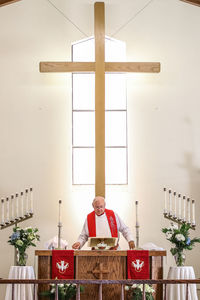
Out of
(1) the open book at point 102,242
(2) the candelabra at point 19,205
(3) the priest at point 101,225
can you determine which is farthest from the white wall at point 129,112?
(1) the open book at point 102,242

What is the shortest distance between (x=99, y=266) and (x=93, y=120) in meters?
3.52

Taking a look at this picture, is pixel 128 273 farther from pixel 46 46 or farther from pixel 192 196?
pixel 46 46

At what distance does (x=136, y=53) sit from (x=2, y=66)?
7.62 feet

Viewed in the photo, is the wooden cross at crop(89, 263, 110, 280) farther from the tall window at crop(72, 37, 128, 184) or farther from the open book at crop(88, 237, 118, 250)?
the tall window at crop(72, 37, 128, 184)

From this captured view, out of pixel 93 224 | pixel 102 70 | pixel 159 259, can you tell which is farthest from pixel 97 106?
pixel 159 259

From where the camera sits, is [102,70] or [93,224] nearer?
[93,224]

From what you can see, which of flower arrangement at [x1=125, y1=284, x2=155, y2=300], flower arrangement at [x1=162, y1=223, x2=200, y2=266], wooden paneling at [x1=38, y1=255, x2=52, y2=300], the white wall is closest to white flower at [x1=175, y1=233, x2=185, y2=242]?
flower arrangement at [x1=162, y1=223, x2=200, y2=266]

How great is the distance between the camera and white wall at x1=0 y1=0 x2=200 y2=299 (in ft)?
31.6

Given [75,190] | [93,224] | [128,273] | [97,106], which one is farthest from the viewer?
[75,190]

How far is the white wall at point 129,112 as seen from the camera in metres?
9.62

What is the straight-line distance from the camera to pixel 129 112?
32.5 ft

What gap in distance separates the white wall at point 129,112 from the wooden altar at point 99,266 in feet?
7.33

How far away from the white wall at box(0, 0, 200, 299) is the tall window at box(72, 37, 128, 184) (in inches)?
6.7

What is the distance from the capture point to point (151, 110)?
984 cm
